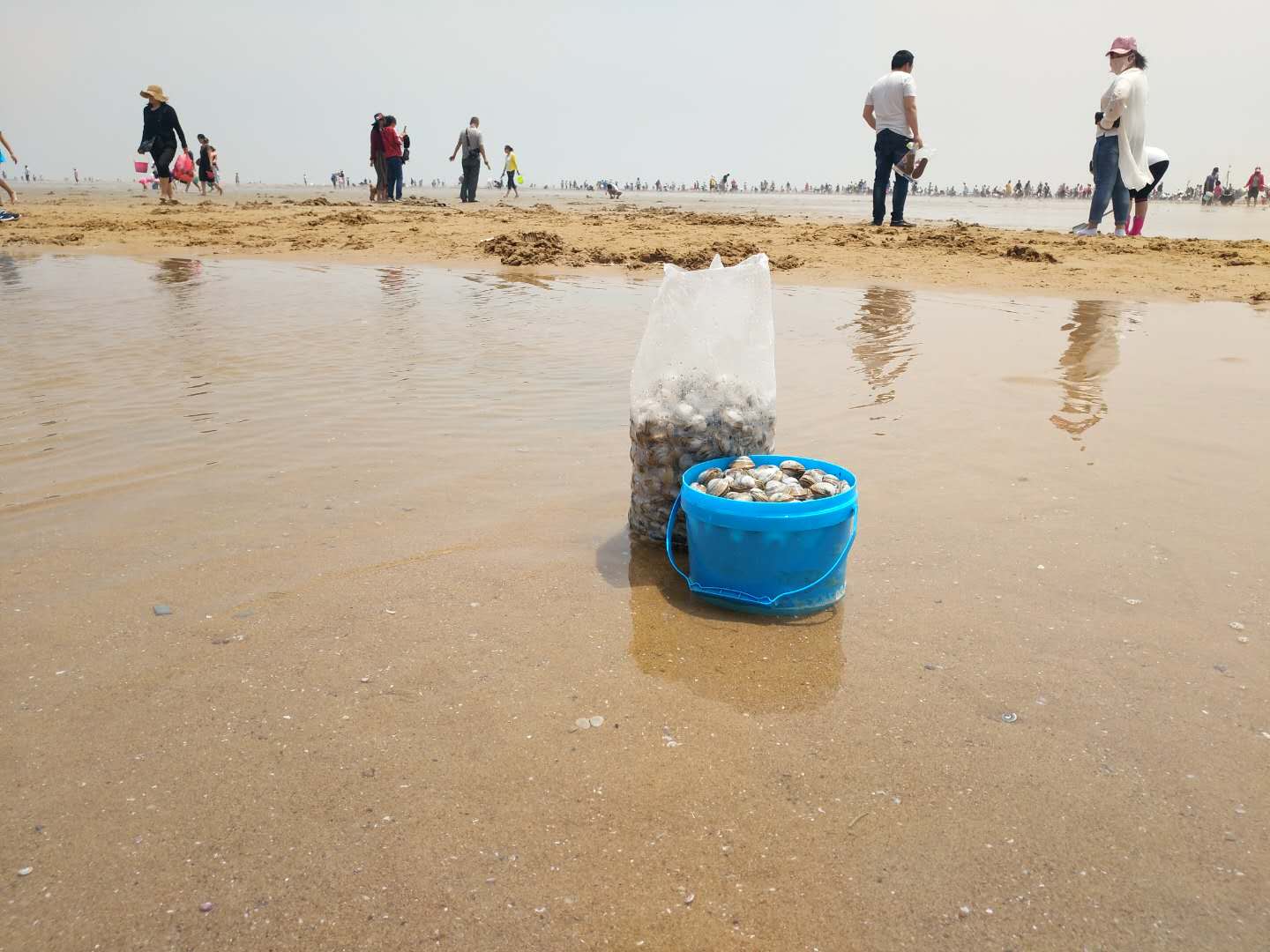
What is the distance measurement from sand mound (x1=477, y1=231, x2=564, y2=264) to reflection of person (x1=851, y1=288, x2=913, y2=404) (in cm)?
379

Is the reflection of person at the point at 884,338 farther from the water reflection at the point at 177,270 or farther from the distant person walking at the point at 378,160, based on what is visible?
the distant person walking at the point at 378,160

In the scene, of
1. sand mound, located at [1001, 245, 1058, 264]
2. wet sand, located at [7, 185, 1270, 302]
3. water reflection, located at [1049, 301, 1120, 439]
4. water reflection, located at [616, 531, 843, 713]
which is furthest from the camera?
sand mound, located at [1001, 245, 1058, 264]

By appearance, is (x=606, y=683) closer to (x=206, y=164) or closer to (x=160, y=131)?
(x=160, y=131)

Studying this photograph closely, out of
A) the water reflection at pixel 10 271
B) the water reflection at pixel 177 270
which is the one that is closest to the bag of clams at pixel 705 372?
the water reflection at pixel 177 270

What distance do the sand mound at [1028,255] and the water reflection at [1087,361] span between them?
1989mm

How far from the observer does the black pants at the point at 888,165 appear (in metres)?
10.9

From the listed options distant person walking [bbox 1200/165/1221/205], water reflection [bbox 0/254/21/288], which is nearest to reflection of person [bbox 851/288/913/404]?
water reflection [bbox 0/254/21/288]

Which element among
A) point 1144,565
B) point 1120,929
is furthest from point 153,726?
point 1144,565

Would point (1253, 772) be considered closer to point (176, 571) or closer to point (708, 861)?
point (708, 861)

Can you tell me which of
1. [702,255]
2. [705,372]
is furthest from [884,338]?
[702,255]

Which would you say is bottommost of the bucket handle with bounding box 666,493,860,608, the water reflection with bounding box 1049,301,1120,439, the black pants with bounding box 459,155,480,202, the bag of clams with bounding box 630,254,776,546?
the bucket handle with bounding box 666,493,860,608

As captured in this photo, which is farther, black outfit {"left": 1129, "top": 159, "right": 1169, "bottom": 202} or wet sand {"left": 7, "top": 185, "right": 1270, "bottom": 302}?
black outfit {"left": 1129, "top": 159, "right": 1169, "bottom": 202}

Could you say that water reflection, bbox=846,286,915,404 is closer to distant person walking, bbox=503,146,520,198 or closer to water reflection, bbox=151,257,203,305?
water reflection, bbox=151,257,203,305

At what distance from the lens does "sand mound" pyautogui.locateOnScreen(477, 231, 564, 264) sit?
9.91 meters
